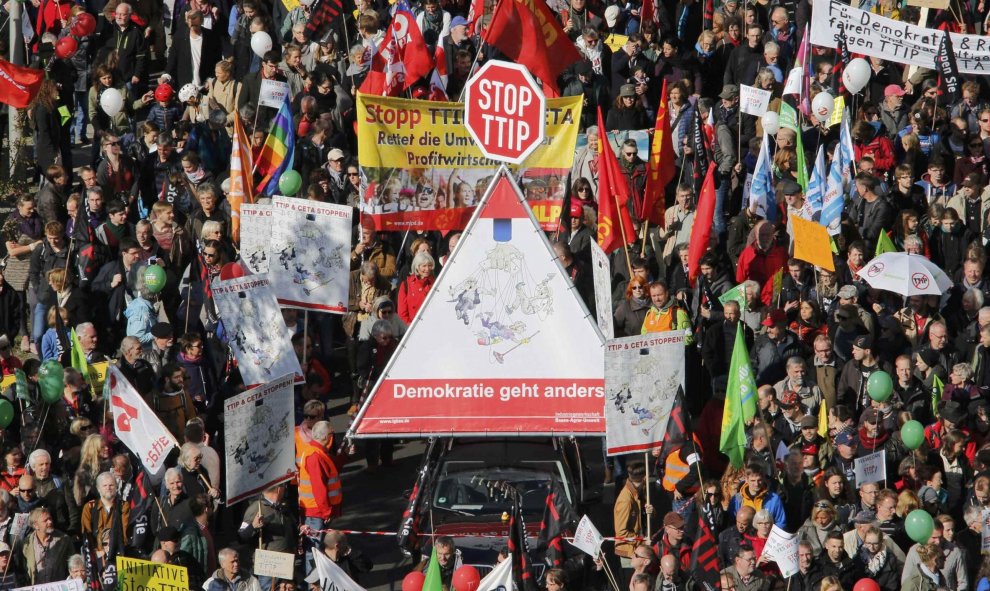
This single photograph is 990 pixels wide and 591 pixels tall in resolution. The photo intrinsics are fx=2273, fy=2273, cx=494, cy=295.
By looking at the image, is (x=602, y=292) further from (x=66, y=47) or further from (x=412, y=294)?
(x=66, y=47)

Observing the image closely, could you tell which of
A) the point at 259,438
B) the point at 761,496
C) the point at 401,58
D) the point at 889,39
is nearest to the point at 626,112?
the point at 401,58

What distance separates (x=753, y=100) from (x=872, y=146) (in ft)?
5.10

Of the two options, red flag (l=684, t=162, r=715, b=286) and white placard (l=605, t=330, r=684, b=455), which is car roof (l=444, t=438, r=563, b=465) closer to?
white placard (l=605, t=330, r=684, b=455)

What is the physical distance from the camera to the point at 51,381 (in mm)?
21984

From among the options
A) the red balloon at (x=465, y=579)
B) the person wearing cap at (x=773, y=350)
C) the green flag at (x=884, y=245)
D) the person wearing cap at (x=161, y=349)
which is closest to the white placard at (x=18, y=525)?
the person wearing cap at (x=161, y=349)

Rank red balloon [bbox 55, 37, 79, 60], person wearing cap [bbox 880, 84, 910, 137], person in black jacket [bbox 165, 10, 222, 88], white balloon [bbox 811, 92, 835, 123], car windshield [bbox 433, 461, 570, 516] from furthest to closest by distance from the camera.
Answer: red balloon [bbox 55, 37, 79, 60], person in black jacket [bbox 165, 10, 222, 88], person wearing cap [bbox 880, 84, 910, 137], white balloon [bbox 811, 92, 835, 123], car windshield [bbox 433, 461, 570, 516]

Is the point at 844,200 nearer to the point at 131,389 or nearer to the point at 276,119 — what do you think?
the point at 276,119

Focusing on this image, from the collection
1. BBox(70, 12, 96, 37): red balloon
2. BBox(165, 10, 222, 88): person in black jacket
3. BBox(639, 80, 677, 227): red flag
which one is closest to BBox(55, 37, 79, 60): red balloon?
BBox(70, 12, 96, 37): red balloon

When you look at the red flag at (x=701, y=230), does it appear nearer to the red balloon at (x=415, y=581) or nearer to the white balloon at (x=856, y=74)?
the white balloon at (x=856, y=74)

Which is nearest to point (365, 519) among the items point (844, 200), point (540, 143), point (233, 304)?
point (233, 304)

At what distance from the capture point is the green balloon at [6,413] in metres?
21.7

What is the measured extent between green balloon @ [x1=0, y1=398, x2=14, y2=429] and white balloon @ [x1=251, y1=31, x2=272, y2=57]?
8.01 metres

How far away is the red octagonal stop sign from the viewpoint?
2109cm

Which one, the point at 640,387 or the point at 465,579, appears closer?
the point at 465,579
